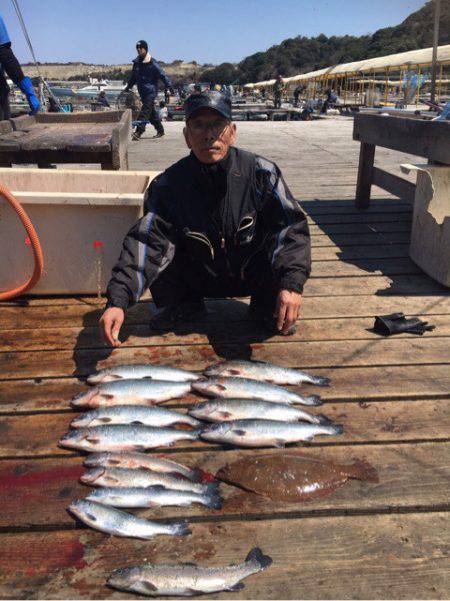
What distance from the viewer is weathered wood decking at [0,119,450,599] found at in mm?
1722

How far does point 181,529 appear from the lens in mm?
1878

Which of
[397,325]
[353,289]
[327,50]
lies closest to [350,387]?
[397,325]

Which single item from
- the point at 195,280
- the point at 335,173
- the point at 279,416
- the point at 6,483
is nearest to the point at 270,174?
the point at 195,280

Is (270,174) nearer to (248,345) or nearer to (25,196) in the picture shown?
(248,345)

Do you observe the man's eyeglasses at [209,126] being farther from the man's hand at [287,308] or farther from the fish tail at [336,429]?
the fish tail at [336,429]

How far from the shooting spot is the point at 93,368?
120 inches

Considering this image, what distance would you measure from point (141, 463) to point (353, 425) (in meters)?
1.01

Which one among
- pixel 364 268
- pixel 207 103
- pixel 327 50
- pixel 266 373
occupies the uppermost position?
pixel 207 103

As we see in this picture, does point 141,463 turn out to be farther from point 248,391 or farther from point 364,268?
point 364,268

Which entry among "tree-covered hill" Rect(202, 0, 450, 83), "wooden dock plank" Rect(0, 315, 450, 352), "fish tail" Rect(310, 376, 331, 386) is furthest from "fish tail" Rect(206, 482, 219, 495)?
"tree-covered hill" Rect(202, 0, 450, 83)

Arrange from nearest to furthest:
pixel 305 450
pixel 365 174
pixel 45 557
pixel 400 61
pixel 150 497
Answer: pixel 45 557 → pixel 150 497 → pixel 305 450 → pixel 365 174 → pixel 400 61

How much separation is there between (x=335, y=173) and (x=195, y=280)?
20.2ft

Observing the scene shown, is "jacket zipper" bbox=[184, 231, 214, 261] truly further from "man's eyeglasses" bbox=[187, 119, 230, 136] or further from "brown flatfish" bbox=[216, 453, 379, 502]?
"brown flatfish" bbox=[216, 453, 379, 502]

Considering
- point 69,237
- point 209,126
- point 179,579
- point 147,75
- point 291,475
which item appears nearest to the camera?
point 179,579
